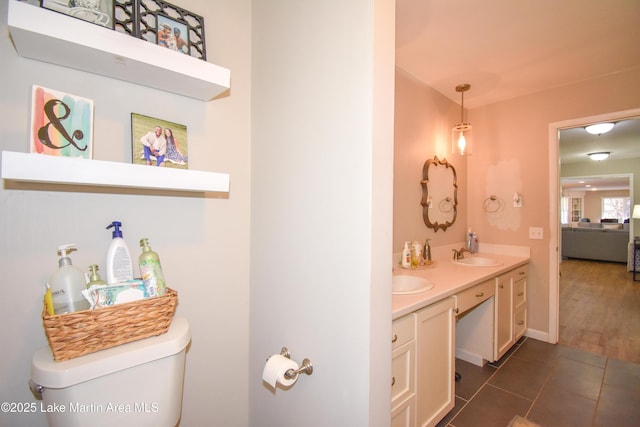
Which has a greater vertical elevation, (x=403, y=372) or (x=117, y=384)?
(x=117, y=384)

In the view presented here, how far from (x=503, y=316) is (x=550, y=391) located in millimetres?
537

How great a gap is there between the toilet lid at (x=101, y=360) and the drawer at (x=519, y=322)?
2808 mm

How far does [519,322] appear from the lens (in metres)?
2.60

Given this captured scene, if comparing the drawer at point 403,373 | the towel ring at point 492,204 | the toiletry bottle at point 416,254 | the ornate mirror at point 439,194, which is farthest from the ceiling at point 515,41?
the drawer at point 403,373

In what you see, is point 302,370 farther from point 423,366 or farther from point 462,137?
point 462,137

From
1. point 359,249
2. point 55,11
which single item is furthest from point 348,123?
point 55,11

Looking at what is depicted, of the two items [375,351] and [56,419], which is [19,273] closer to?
[56,419]

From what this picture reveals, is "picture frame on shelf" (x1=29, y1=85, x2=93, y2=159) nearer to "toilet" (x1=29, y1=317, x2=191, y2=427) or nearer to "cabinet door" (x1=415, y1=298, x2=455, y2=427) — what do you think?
"toilet" (x1=29, y1=317, x2=191, y2=427)

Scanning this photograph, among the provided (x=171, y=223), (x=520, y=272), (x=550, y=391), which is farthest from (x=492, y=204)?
(x=171, y=223)

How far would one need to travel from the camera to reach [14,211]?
817 mm

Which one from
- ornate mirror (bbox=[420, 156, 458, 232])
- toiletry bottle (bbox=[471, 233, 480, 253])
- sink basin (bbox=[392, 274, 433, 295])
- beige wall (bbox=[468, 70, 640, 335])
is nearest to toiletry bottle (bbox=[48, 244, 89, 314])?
sink basin (bbox=[392, 274, 433, 295])

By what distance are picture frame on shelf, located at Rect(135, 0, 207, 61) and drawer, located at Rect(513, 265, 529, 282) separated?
288cm

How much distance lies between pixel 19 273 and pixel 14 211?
0.19 metres

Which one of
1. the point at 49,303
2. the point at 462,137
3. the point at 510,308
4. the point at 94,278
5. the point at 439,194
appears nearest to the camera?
the point at 49,303
